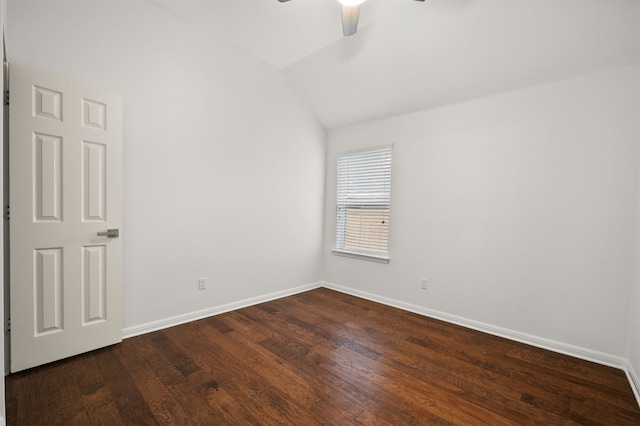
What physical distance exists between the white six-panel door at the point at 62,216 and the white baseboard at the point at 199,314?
196 millimetres

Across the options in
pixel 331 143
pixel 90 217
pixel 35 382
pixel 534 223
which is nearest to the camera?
pixel 35 382

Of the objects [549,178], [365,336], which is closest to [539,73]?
[549,178]

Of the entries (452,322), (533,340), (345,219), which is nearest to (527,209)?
(533,340)

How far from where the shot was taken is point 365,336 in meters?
2.80

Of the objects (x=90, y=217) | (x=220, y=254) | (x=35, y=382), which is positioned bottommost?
(x=35, y=382)

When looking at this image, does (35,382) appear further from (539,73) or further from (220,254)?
(539,73)

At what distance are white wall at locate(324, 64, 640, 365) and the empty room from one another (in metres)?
0.02

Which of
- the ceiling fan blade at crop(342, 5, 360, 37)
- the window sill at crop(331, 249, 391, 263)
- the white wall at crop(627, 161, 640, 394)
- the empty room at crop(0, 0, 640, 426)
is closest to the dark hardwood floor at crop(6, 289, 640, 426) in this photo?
the empty room at crop(0, 0, 640, 426)

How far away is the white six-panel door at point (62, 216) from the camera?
2049mm

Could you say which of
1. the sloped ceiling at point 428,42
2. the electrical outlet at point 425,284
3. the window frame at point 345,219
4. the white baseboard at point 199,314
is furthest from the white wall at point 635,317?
the white baseboard at point 199,314

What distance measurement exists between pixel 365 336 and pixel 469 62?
2.79 meters

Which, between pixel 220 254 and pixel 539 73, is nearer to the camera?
pixel 539 73

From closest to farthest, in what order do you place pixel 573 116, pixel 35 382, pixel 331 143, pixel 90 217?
pixel 35 382
pixel 90 217
pixel 573 116
pixel 331 143

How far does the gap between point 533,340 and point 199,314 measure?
329 cm
